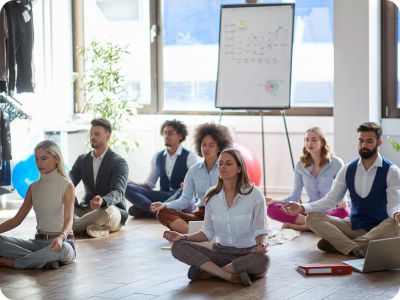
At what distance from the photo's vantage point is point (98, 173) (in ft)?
14.3

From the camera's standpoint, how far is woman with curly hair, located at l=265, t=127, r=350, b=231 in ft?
14.4

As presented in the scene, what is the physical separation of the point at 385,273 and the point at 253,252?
786mm

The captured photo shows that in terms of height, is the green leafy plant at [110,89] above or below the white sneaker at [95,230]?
above

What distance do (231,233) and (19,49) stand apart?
3.40m

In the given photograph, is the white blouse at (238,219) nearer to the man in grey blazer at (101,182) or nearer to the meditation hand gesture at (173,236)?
the meditation hand gesture at (173,236)

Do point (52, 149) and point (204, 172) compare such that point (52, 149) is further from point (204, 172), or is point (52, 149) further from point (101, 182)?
point (204, 172)

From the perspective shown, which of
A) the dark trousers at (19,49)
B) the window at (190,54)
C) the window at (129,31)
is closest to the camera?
the dark trousers at (19,49)

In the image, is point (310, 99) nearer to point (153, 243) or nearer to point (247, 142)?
point (247, 142)

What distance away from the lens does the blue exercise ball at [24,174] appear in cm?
538

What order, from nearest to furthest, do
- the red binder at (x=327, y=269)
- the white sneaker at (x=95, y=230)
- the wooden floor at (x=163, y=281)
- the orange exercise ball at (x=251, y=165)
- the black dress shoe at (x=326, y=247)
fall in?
the wooden floor at (x=163, y=281)
the red binder at (x=327, y=269)
the black dress shoe at (x=326, y=247)
the white sneaker at (x=95, y=230)
the orange exercise ball at (x=251, y=165)

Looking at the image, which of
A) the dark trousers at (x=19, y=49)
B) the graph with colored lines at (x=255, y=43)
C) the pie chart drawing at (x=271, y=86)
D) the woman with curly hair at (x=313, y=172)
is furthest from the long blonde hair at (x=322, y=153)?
the dark trousers at (x=19, y=49)

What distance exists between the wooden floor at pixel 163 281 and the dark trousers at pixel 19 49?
230 cm

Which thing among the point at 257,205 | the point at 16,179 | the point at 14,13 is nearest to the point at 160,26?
the point at 14,13

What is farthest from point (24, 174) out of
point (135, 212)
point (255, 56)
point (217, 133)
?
point (255, 56)
